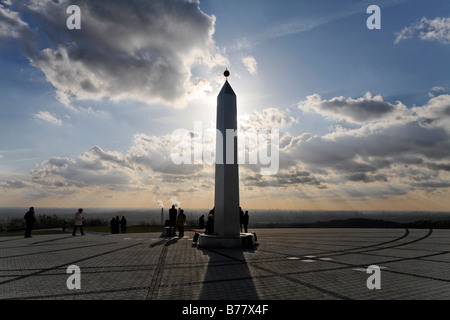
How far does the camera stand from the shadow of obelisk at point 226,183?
13.6 meters

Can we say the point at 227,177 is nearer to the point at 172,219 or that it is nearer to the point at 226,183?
the point at 226,183

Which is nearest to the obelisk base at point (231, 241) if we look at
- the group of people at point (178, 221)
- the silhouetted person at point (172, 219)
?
the group of people at point (178, 221)

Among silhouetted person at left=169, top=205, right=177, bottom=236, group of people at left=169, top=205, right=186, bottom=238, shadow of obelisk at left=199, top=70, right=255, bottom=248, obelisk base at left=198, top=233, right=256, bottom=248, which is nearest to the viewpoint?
obelisk base at left=198, top=233, right=256, bottom=248

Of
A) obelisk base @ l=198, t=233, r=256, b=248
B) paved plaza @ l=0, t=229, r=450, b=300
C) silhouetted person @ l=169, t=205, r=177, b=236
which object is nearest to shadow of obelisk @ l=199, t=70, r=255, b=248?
obelisk base @ l=198, t=233, r=256, b=248

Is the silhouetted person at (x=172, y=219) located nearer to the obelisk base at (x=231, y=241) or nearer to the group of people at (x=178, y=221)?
the group of people at (x=178, y=221)

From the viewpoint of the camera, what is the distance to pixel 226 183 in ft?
44.8

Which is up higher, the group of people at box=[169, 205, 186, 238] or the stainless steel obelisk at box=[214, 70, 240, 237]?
the stainless steel obelisk at box=[214, 70, 240, 237]

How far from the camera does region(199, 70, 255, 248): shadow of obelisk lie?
13625mm

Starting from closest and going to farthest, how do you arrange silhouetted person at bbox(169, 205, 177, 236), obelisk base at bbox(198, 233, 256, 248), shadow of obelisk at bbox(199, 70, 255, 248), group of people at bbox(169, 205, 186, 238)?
obelisk base at bbox(198, 233, 256, 248)
shadow of obelisk at bbox(199, 70, 255, 248)
group of people at bbox(169, 205, 186, 238)
silhouetted person at bbox(169, 205, 177, 236)

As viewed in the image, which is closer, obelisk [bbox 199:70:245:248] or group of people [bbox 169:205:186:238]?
obelisk [bbox 199:70:245:248]

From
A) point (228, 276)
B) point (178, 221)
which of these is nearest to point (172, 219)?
point (178, 221)

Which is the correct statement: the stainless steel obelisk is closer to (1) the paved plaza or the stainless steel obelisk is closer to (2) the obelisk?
(2) the obelisk
